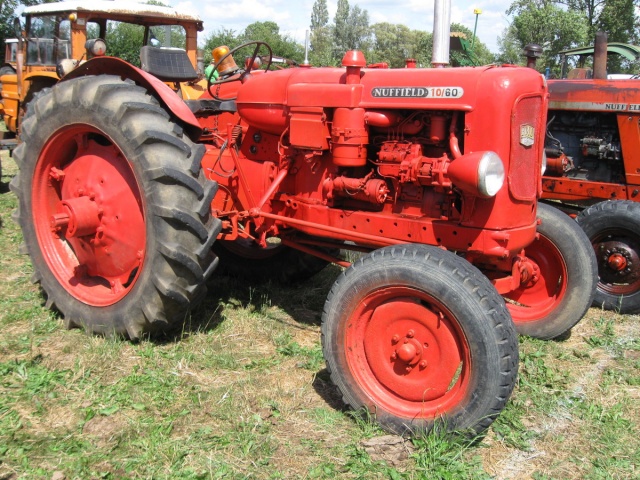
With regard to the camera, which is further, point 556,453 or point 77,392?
point 77,392

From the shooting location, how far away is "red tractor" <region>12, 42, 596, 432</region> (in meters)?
2.67

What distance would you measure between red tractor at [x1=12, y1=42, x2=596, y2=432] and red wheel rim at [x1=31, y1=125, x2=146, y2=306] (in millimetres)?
11

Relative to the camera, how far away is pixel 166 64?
16.8 ft

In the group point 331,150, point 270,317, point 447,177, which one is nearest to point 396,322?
point 447,177

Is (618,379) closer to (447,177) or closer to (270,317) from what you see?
(447,177)

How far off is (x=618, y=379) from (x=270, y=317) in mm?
2137

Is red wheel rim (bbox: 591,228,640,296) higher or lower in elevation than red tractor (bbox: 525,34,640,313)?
lower

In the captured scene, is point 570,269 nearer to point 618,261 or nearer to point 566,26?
point 618,261

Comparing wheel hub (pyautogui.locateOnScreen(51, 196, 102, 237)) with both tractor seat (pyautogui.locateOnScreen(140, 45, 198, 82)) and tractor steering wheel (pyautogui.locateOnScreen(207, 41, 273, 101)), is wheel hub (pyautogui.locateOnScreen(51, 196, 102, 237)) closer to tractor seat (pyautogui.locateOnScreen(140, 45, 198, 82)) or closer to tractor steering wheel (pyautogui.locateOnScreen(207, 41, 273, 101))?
tractor steering wheel (pyautogui.locateOnScreen(207, 41, 273, 101))

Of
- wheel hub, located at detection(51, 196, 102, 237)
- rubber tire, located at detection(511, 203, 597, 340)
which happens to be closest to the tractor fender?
wheel hub, located at detection(51, 196, 102, 237)

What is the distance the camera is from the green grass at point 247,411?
2475 mm

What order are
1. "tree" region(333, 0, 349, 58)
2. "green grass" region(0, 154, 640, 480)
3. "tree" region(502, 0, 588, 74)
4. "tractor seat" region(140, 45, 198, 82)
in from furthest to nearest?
"tree" region(333, 0, 349, 58) < "tree" region(502, 0, 588, 74) < "tractor seat" region(140, 45, 198, 82) < "green grass" region(0, 154, 640, 480)

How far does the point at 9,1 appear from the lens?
25266mm

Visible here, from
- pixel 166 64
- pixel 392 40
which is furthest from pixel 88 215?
pixel 392 40
